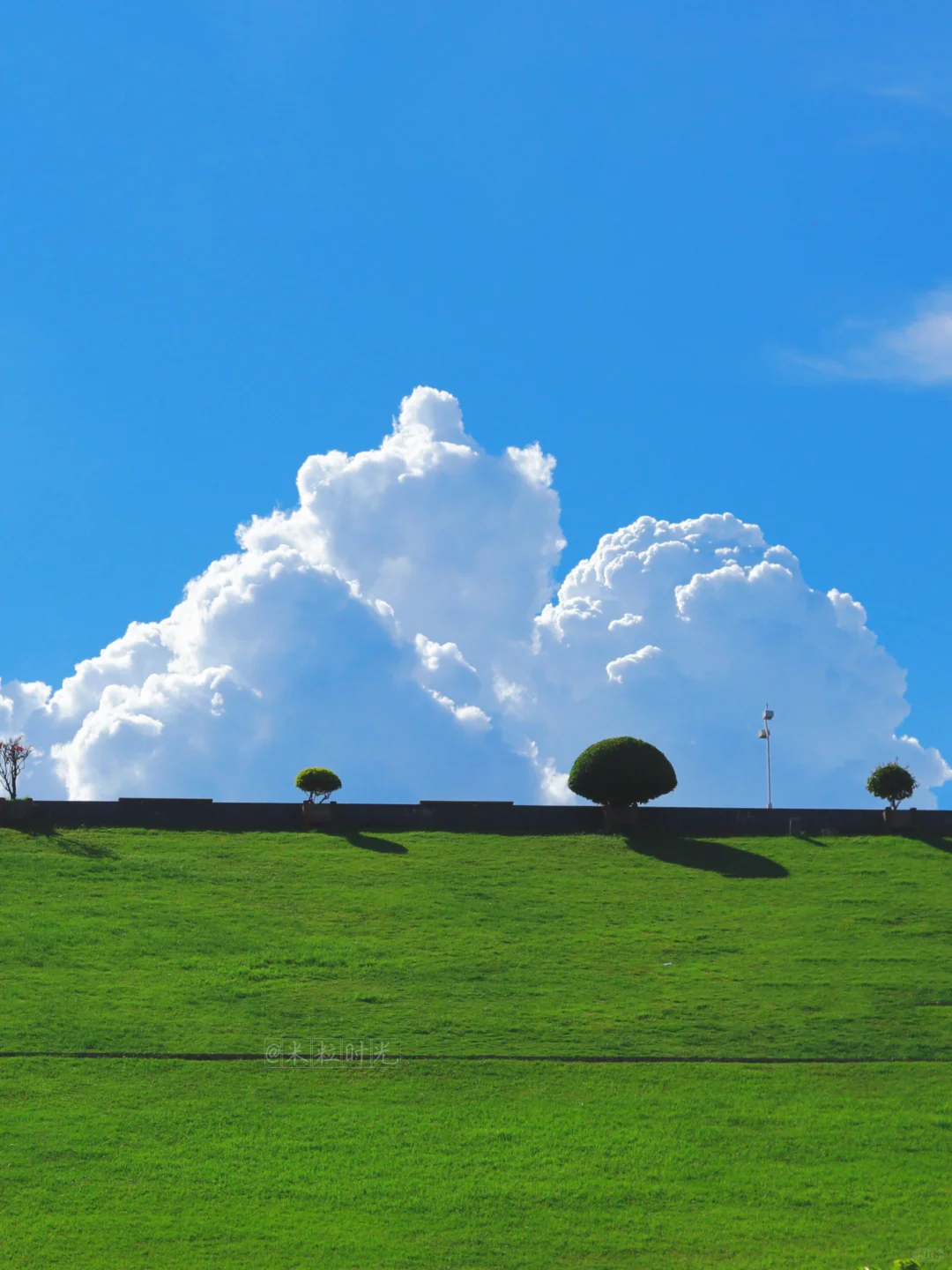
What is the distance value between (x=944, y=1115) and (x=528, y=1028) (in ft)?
25.4

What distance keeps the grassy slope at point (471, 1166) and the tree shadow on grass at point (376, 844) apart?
53.6 ft

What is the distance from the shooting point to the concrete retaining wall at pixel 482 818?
4238cm

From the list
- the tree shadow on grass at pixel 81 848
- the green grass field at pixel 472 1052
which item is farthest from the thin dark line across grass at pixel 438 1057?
the tree shadow on grass at pixel 81 848

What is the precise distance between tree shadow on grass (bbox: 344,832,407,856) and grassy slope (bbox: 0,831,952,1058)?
0.13m

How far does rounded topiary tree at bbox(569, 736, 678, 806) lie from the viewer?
43406mm

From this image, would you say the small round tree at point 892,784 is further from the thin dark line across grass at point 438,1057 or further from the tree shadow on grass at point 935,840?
the thin dark line across grass at point 438,1057

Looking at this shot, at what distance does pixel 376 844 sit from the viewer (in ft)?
134

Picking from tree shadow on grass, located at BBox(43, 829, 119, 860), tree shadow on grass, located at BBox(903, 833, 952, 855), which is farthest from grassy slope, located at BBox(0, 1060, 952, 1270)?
tree shadow on grass, located at BBox(903, 833, 952, 855)

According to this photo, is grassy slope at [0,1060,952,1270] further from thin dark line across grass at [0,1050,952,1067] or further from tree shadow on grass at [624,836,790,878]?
tree shadow on grass at [624,836,790,878]

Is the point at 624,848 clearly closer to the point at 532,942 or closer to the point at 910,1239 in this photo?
the point at 532,942

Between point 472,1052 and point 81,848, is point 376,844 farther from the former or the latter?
point 472,1052

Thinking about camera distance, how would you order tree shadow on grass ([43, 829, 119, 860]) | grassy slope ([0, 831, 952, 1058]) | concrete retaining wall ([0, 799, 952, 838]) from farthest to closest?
1. concrete retaining wall ([0, 799, 952, 838])
2. tree shadow on grass ([43, 829, 119, 860])
3. grassy slope ([0, 831, 952, 1058])

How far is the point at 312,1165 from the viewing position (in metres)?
19.6

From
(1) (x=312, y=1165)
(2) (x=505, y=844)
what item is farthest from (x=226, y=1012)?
(2) (x=505, y=844)
